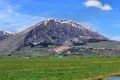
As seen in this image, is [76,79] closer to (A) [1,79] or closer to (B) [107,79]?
(B) [107,79]

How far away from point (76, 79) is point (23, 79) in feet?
28.9

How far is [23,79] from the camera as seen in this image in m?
59.4

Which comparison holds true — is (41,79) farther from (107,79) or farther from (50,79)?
(107,79)

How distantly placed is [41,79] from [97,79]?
31.3 ft

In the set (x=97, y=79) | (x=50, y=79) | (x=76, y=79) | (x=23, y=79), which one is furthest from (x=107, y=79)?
(x=23, y=79)

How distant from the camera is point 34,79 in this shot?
5950 cm

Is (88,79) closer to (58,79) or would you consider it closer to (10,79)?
(58,79)

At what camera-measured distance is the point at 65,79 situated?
5947 cm

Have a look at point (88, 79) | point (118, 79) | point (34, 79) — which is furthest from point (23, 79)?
point (118, 79)

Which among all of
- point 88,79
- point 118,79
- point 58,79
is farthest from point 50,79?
point 118,79

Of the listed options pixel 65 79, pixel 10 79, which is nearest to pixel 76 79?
pixel 65 79

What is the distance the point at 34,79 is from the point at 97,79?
10.7 meters

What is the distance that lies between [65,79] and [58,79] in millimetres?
1167

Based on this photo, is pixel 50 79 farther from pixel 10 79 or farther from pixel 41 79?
pixel 10 79
